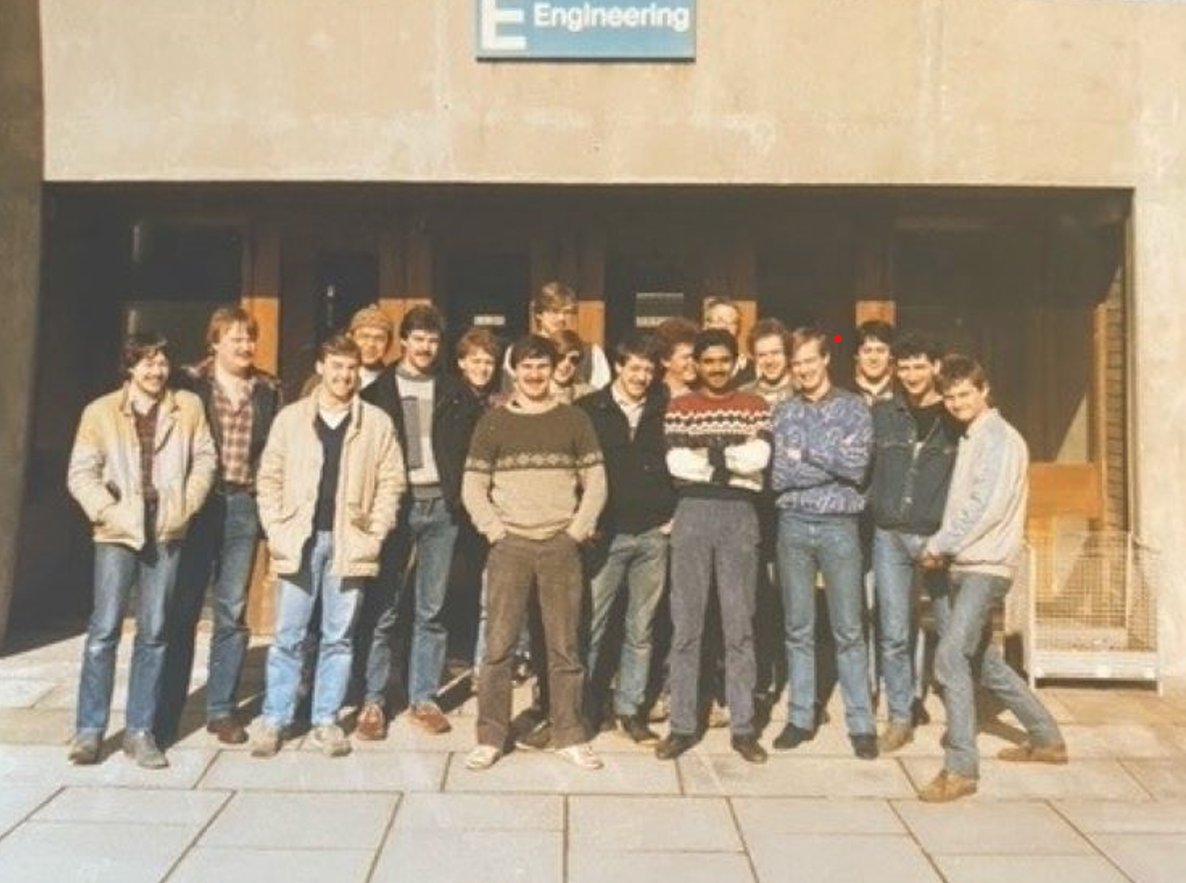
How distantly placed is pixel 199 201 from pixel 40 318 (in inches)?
50.8

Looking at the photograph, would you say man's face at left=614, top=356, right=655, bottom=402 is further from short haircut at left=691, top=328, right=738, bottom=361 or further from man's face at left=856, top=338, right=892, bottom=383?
man's face at left=856, top=338, right=892, bottom=383

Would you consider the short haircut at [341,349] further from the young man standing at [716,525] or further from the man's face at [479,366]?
the young man standing at [716,525]

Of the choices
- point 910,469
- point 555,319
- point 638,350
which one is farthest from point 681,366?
point 910,469

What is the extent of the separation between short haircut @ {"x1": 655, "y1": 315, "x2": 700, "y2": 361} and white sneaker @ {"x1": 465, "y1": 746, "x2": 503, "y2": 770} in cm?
206

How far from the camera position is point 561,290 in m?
5.92

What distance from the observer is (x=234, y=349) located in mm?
5344

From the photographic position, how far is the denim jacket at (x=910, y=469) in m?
5.28

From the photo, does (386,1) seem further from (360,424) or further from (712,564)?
(712,564)

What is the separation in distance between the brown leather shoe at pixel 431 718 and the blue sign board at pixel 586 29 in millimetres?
3857

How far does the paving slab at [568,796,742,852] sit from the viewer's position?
427cm

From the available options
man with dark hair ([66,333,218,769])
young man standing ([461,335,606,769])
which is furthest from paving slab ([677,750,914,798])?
man with dark hair ([66,333,218,769])

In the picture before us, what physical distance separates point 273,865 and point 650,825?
1441 mm

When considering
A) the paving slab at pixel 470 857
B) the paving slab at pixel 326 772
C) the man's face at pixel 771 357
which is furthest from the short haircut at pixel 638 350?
the paving slab at pixel 470 857

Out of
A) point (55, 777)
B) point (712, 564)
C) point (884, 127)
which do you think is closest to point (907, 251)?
point (884, 127)
